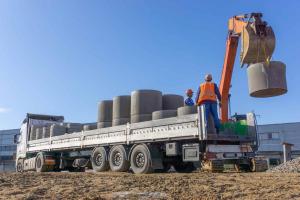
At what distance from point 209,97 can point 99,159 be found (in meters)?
5.01

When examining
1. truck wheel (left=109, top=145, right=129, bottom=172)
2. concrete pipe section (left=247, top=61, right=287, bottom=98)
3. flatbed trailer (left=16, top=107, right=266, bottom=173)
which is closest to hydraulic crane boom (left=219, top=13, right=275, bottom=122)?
concrete pipe section (left=247, top=61, right=287, bottom=98)

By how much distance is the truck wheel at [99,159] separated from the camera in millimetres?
12375

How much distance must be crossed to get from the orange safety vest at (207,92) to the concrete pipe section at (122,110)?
10.2ft

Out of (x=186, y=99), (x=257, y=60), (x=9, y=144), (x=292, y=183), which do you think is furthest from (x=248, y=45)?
(x=9, y=144)

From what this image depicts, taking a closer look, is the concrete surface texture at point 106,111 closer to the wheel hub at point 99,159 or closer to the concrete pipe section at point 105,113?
the concrete pipe section at point 105,113

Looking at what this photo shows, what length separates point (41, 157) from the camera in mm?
16406

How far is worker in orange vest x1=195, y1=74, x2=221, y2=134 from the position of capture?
9.73 m

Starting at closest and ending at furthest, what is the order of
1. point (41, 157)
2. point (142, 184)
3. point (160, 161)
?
point (142, 184) → point (160, 161) → point (41, 157)

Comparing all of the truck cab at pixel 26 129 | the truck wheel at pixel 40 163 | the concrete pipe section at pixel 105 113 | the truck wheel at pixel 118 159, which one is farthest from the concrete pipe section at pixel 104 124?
the truck cab at pixel 26 129

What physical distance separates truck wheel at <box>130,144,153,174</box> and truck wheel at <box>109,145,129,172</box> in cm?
41

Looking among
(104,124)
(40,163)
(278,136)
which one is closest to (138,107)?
(104,124)

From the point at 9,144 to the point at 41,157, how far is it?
202 feet

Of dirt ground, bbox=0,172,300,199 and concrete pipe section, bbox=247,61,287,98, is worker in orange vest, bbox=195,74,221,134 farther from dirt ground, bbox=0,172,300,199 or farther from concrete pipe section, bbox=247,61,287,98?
dirt ground, bbox=0,172,300,199

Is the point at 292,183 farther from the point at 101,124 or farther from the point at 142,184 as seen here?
the point at 101,124
